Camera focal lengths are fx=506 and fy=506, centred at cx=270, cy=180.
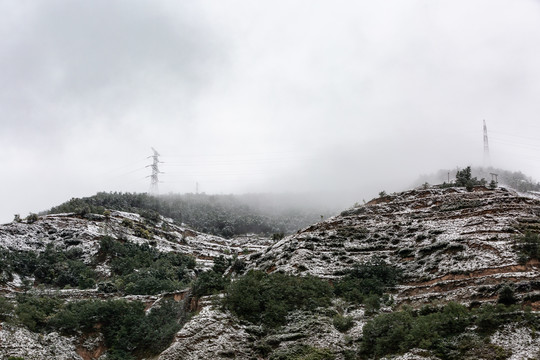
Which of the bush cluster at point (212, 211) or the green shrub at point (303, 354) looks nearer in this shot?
the green shrub at point (303, 354)

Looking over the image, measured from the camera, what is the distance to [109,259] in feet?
219

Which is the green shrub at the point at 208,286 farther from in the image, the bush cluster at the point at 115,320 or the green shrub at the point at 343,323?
the green shrub at the point at 343,323

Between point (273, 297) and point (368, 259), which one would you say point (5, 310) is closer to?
point (273, 297)

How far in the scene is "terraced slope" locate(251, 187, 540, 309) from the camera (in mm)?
37562

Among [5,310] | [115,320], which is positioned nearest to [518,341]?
[115,320]

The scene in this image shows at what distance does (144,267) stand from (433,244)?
3641cm

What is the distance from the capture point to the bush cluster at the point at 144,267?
5366 centimetres

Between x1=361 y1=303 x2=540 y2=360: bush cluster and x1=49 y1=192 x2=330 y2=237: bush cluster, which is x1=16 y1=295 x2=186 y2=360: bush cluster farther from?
x1=49 y1=192 x2=330 y2=237: bush cluster

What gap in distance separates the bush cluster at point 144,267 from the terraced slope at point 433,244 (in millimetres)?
11198

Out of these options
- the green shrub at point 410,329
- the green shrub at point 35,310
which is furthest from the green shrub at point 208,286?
the green shrub at point 410,329

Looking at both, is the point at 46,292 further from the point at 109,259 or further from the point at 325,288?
the point at 325,288

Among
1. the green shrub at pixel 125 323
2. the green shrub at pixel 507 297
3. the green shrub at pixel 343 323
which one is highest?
the green shrub at pixel 507 297

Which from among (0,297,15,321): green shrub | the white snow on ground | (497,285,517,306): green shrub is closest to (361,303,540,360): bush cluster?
the white snow on ground

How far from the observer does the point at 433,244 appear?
45156 millimetres
